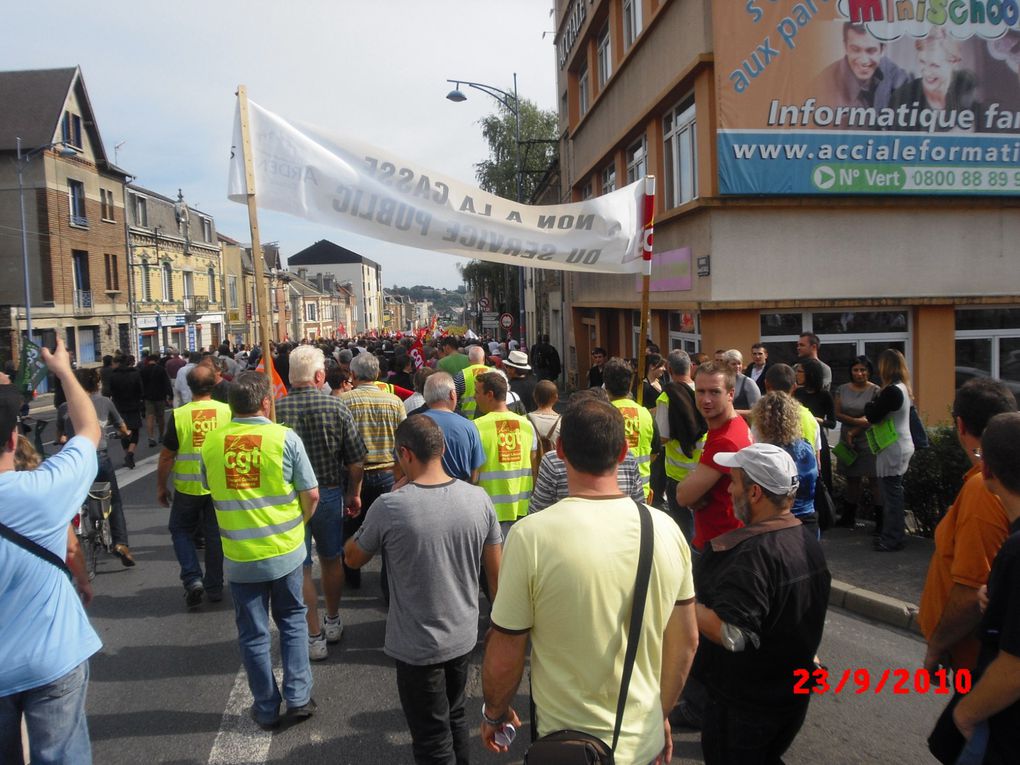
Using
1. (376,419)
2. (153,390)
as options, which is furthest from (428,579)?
(153,390)

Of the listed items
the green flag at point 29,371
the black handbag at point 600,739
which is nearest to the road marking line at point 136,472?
the green flag at point 29,371

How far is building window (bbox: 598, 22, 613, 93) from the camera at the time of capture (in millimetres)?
18469

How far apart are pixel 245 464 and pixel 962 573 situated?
3274 mm

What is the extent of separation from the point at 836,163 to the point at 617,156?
7.46 meters

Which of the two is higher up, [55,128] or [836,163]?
[55,128]

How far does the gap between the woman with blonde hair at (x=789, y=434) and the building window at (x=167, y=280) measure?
46363 millimetres

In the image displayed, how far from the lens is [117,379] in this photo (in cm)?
1229

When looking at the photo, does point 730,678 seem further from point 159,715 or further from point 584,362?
point 584,362

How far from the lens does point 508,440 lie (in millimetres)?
5023

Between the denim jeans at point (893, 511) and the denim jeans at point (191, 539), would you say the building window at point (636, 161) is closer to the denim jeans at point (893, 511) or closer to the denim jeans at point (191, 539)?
the denim jeans at point (893, 511)

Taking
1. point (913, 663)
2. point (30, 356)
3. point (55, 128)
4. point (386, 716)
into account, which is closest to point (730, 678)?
point (386, 716)

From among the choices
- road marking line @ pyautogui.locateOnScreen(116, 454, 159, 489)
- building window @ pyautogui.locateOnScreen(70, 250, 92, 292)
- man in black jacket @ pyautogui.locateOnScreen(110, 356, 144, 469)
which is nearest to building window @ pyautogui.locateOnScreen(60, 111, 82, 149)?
building window @ pyautogui.locateOnScreen(70, 250, 92, 292)

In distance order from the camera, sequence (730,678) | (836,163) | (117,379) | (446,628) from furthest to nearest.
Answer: (117,379), (836,163), (446,628), (730,678)

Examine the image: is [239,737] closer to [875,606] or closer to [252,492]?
[252,492]
